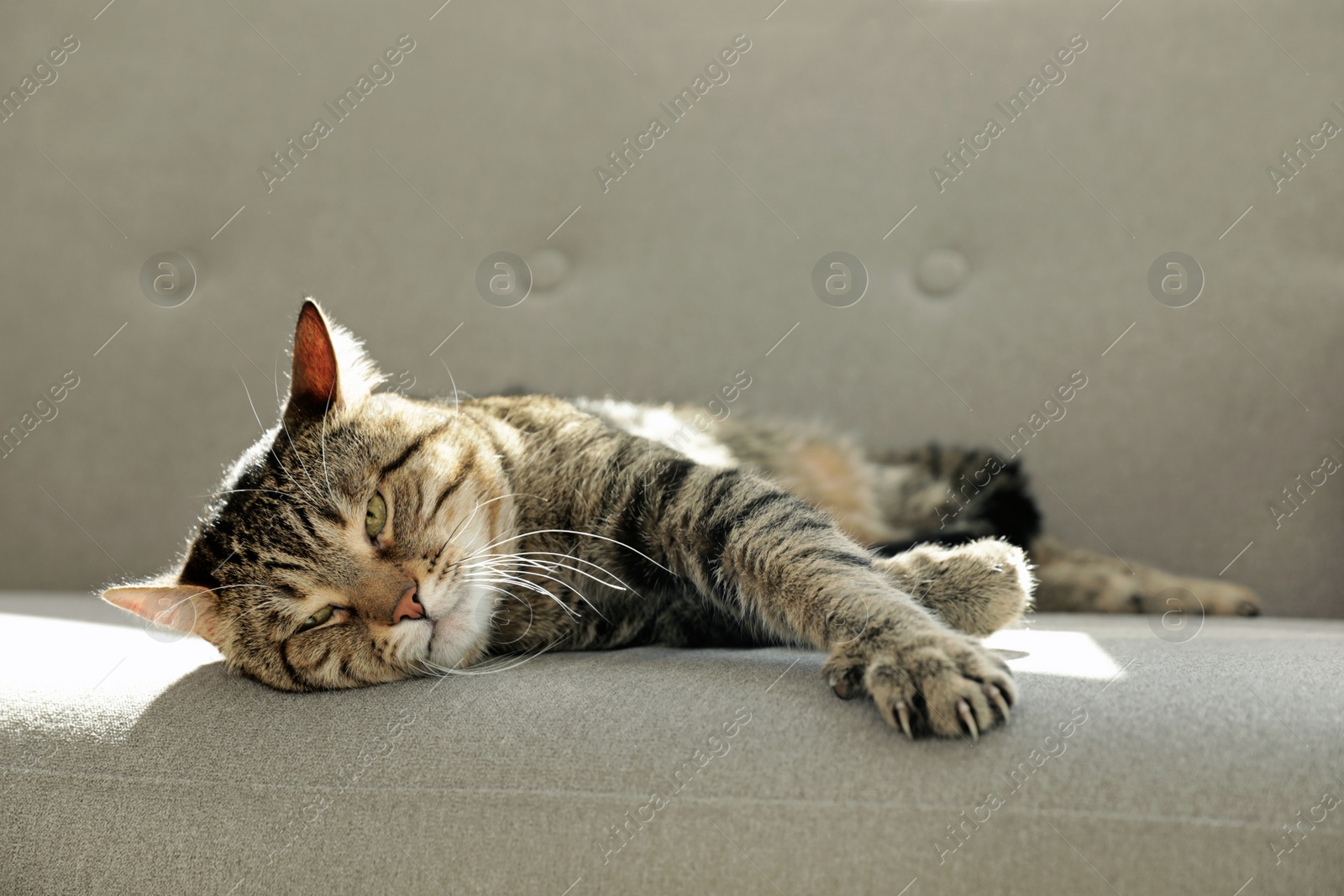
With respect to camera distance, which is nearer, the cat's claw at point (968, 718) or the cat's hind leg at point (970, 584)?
the cat's claw at point (968, 718)

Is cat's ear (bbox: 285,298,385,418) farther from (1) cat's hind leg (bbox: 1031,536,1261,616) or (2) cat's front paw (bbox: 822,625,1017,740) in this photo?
(1) cat's hind leg (bbox: 1031,536,1261,616)

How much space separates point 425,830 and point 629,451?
0.61 meters

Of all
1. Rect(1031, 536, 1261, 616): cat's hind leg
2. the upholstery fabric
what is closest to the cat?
Rect(1031, 536, 1261, 616): cat's hind leg

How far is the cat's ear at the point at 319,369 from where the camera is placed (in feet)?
3.80

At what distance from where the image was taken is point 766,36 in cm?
192

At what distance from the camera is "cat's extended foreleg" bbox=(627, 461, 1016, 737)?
32.0 inches

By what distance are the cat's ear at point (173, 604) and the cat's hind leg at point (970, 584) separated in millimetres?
914

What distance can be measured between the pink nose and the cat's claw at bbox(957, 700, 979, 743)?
669 mm

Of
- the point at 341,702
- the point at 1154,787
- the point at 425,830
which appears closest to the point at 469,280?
the point at 341,702

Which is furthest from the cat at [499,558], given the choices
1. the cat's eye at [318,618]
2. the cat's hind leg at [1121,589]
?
the cat's hind leg at [1121,589]

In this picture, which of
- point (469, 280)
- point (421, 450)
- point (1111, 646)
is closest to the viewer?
point (1111, 646)

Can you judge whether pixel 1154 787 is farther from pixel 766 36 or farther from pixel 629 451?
pixel 766 36

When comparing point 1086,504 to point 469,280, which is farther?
point 469,280

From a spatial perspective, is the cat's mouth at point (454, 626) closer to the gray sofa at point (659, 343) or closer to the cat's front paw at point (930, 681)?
the gray sofa at point (659, 343)
